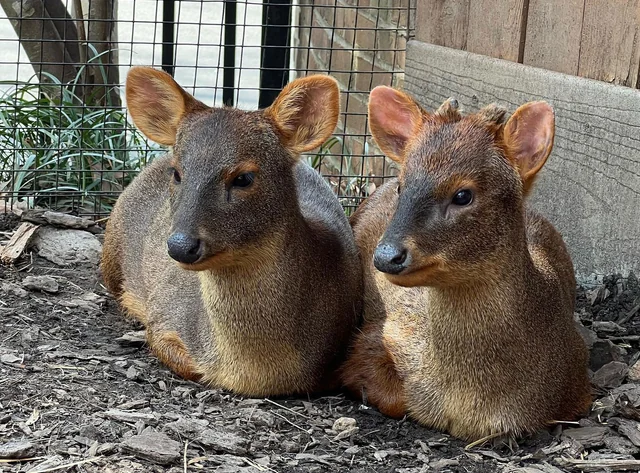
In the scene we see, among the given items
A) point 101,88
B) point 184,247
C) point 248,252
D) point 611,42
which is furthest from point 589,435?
point 101,88

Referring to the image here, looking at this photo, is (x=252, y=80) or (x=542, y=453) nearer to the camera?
(x=542, y=453)

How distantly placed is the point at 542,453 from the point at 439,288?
86 cm

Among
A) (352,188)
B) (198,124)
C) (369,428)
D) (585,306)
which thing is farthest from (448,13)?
(369,428)

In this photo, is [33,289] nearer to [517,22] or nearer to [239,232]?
[239,232]

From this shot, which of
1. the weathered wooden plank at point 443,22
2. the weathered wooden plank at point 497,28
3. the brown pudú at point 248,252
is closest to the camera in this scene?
the brown pudú at point 248,252

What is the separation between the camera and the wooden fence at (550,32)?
5.70m

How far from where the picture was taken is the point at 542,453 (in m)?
4.70

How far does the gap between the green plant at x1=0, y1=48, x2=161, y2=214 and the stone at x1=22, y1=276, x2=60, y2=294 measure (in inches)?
48.6

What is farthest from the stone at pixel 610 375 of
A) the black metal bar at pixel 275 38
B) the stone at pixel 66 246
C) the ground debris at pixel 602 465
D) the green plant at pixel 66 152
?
the green plant at pixel 66 152

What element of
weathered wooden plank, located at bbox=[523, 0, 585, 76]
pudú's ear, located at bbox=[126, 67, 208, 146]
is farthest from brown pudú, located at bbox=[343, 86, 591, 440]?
weathered wooden plank, located at bbox=[523, 0, 585, 76]

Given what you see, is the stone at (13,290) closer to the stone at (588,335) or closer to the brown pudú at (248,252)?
the brown pudú at (248,252)

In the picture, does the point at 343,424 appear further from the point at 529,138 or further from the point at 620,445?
the point at 529,138

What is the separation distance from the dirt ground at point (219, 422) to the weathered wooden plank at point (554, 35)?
4.33 feet

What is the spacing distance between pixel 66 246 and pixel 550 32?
3.38 m
